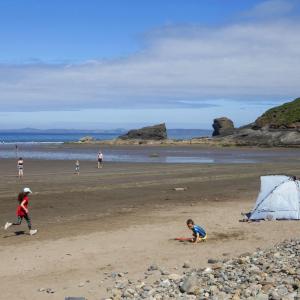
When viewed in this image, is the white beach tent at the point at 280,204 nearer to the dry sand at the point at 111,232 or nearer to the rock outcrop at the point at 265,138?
the dry sand at the point at 111,232

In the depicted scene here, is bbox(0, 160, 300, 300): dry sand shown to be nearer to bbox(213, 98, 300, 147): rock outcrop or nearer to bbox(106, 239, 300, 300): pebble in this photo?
bbox(106, 239, 300, 300): pebble

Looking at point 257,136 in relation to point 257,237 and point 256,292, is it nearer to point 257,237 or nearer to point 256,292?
point 257,237

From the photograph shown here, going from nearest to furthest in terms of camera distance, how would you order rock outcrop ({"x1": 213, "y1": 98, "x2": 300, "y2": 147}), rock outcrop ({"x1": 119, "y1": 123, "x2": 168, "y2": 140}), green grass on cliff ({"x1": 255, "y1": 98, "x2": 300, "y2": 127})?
rock outcrop ({"x1": 213, "y1": 98, "x2": 300, "y2": 147}) → green grass on cliff ({"x1": 255, "y1": 98, "x2": 300, "y2": 127}) → rock outcrop ({"x1": 119, "y1": 123, "x2": 168, "y2": 140})

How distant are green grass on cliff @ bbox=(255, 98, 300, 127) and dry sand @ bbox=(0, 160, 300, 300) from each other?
79275 mm

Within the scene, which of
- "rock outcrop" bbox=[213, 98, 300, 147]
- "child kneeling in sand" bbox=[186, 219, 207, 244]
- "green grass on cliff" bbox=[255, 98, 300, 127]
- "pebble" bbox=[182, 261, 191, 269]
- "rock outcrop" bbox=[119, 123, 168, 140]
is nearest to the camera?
"pebble" bbox=[182, 261, 191, 269]

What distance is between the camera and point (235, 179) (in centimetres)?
3712

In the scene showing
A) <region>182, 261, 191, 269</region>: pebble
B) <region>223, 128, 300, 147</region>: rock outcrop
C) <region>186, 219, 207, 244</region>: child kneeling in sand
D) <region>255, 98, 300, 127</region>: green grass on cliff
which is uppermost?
<region>255, 98, 300, 127</region>: green grass on cliff

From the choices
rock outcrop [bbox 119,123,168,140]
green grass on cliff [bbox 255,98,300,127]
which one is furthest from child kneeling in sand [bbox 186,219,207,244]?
rock outcrop [bbox 119,123,168,140]

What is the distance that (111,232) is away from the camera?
59.3 feet

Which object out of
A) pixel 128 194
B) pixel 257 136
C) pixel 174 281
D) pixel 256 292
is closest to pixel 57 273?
pixel 174 281

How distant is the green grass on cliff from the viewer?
109350mm

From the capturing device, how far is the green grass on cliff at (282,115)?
10935 cm

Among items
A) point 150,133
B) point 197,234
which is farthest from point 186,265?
point 150,133

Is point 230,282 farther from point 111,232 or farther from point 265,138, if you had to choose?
point 265,138
